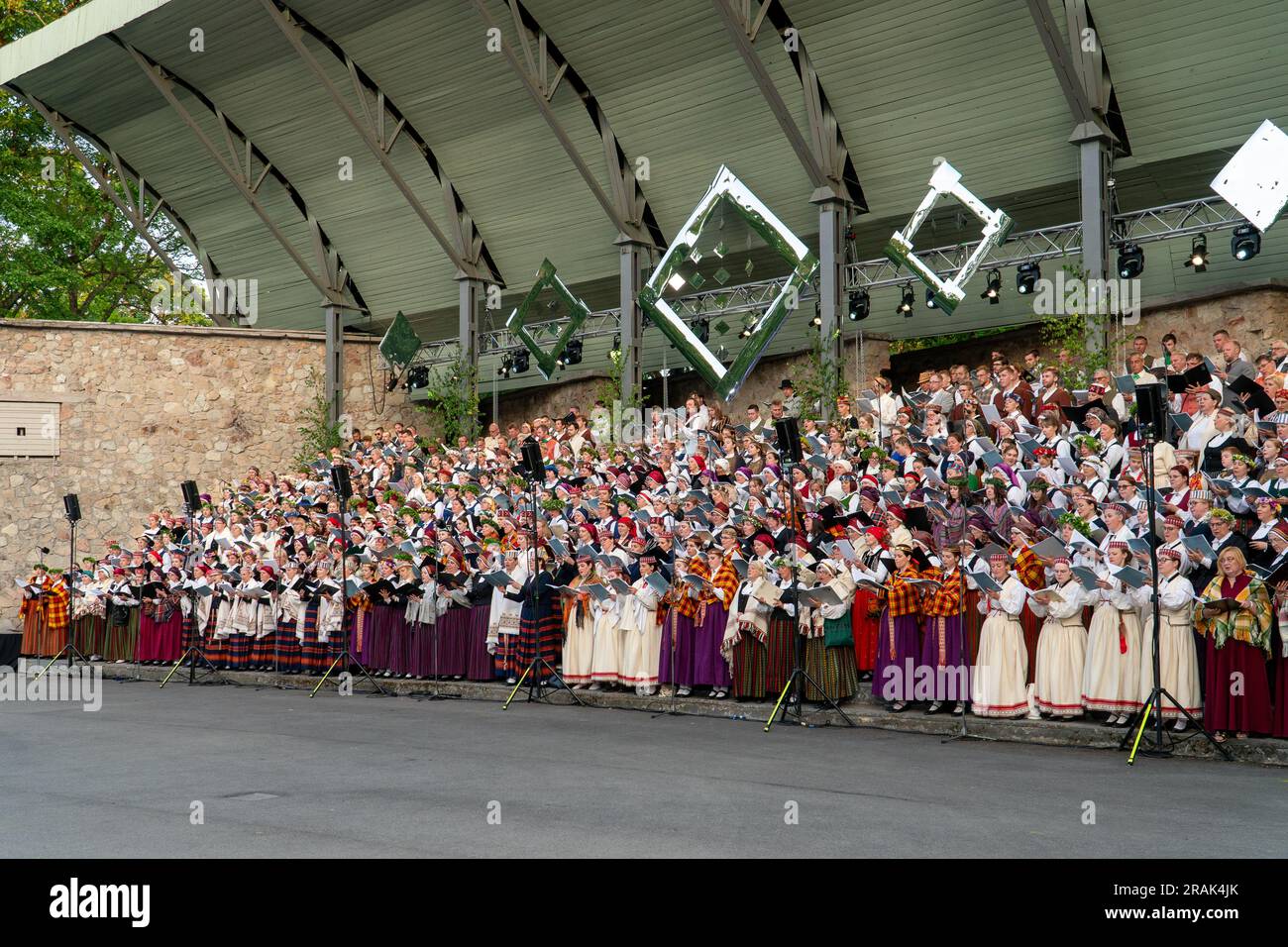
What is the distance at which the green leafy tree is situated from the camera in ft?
113

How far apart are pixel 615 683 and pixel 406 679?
3.43 m

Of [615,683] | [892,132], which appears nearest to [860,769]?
[615,683]

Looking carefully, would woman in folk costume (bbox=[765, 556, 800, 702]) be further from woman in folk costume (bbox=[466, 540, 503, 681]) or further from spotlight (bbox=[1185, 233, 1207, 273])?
spotlight (bbox=[1185, 233, 1207, 273])

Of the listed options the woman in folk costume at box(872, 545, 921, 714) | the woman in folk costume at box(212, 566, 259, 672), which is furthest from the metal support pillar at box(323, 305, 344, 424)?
the woman in folk costume at box(872, 545, 921, 714)

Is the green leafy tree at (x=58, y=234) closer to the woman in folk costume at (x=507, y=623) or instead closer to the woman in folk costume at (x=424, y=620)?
the woman in folk costume at (x=424, y=620)

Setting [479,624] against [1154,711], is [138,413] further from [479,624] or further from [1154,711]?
[1154,711]

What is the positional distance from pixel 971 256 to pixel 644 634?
9518 millimetres

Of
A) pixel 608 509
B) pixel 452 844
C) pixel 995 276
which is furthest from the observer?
pixel 995 276

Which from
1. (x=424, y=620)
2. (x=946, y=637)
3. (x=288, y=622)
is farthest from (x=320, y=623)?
(x=946, y=637)

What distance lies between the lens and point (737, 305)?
24.1 m

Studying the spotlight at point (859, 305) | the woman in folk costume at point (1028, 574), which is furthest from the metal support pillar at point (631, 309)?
the woman in folk costume at point (1028, 574)

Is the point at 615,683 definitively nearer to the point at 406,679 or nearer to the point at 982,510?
the point at 406,679

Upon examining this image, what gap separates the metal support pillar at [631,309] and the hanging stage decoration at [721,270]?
40 cm

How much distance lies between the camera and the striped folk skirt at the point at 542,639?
15461 mm
